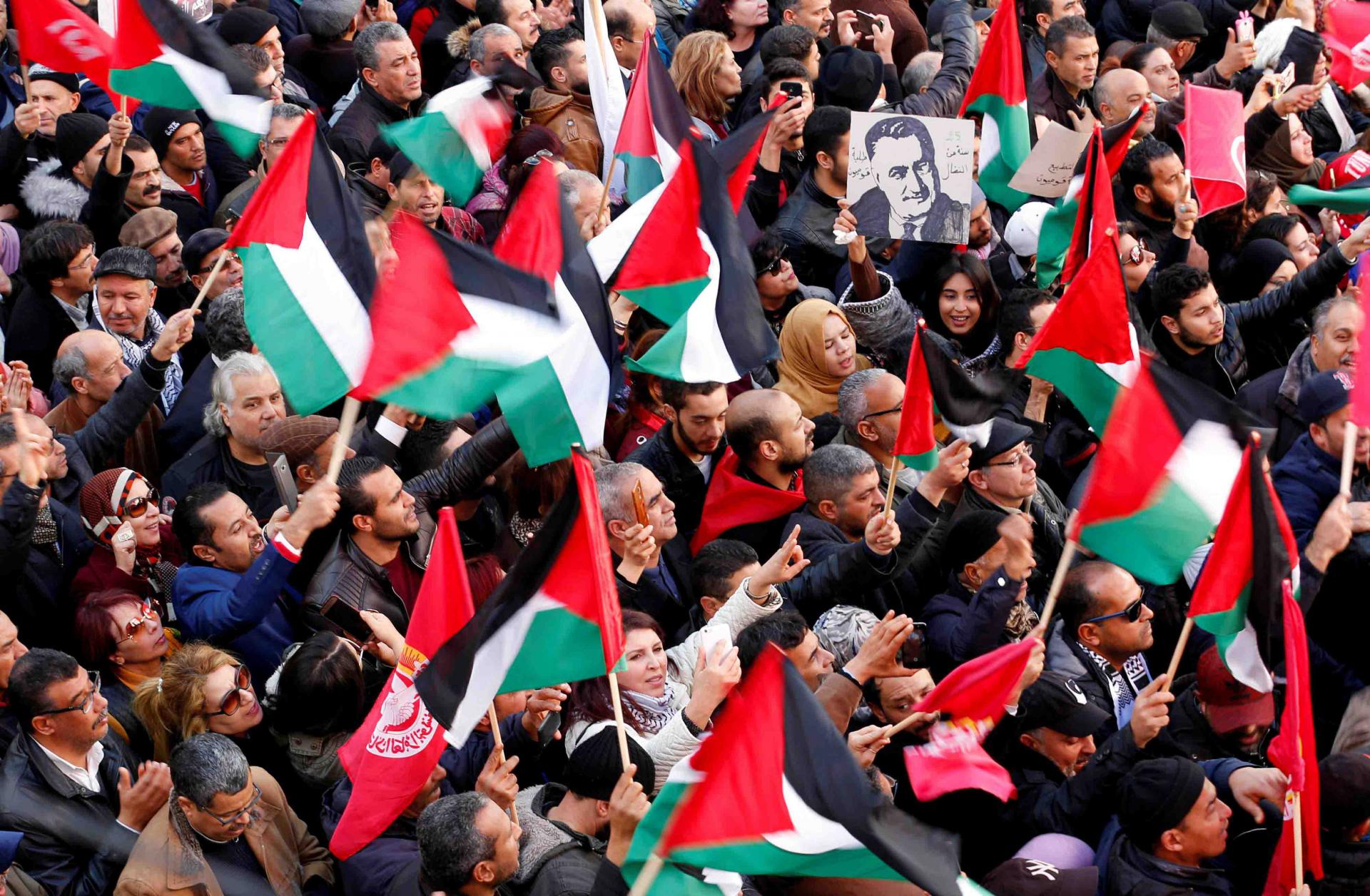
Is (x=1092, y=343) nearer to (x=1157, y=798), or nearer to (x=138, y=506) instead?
(x=1157, y=798)

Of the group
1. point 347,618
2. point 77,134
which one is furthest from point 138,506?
point 77,134

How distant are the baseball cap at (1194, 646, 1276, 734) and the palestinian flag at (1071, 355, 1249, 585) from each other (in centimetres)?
62

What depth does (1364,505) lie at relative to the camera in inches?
260

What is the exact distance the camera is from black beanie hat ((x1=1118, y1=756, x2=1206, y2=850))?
523cm

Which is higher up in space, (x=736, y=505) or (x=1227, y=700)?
(x=1227, y=700)

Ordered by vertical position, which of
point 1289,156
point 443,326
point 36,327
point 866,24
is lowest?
point 1289,156

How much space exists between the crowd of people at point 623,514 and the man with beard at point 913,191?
105 millimetres

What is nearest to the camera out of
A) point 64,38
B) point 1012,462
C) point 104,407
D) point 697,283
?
point 104,407

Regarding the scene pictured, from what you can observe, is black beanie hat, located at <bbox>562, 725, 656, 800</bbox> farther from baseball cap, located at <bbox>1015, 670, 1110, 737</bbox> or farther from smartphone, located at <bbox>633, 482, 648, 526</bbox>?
baseball cap, located at <bbox>1015, 670, 1110, 737</bbox>

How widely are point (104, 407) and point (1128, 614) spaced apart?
11.9 ft

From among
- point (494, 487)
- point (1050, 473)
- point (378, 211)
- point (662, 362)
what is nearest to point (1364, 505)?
point (1050, 473)

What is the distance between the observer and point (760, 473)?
7023 mm

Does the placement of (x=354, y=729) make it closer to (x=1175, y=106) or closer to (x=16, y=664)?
(x=16, y=664)

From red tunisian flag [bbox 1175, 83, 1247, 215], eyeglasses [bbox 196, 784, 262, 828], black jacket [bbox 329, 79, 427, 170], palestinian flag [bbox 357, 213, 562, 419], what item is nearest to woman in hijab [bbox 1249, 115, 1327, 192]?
red tunisian flag [bbox 1175, 83, 1247, 215]
